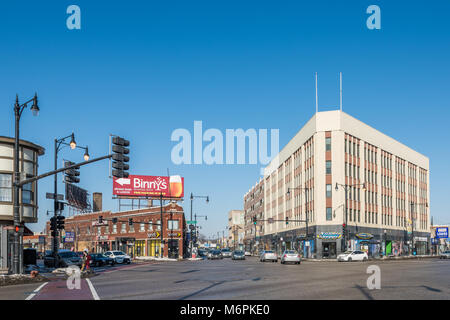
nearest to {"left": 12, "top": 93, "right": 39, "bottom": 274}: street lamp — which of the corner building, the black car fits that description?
the black car

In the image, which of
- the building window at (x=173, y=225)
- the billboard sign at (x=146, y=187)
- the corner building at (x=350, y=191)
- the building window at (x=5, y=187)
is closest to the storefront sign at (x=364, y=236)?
the corner building at (x=350, y=191)

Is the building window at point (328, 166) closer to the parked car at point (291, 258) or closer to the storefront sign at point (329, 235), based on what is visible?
the storefront sign at point (329, 235)

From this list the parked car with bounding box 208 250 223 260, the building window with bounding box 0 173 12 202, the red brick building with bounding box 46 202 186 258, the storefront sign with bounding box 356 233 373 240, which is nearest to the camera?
the building window with bounding box 0 173 12 202

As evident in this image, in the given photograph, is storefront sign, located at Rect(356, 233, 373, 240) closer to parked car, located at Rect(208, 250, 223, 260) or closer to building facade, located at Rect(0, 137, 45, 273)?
parked car, located at Rect(208, 250, 223, 260)

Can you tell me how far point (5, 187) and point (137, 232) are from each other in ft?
213

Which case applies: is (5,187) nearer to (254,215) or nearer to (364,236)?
(364,236)

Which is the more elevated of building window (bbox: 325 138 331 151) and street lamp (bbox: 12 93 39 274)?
building window (bbox: 325 138 331 151)

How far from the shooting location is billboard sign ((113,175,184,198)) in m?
93.2

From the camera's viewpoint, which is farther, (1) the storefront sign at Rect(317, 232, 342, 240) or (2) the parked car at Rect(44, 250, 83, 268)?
(1) the storefront sign at Rect(317, 232, 342, 240)

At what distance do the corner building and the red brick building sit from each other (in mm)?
20073

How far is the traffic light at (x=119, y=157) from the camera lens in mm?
22859

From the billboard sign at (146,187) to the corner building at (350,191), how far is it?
71.4 feet

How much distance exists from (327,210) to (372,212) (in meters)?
10.2
